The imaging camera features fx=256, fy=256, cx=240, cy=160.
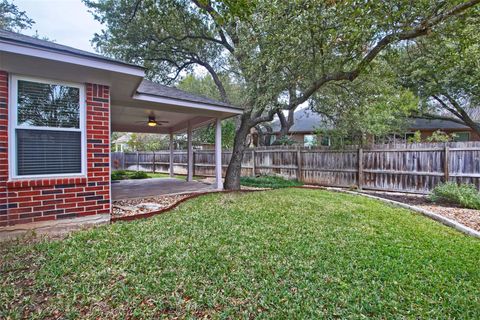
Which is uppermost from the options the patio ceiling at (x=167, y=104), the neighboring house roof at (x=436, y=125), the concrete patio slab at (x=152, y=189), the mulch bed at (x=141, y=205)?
the neighboring house roof at (x=436, y=125)

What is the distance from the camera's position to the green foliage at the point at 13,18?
51.3 ft

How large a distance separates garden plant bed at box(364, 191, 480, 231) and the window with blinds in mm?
7529

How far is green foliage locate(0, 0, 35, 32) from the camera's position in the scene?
15648 millimetres

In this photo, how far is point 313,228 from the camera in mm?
4367

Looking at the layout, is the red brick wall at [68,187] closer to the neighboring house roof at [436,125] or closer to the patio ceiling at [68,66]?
the patio ceiling at [68,66]

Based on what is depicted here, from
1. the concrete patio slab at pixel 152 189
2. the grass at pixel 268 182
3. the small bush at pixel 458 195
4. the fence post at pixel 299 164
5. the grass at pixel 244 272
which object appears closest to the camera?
the grass at pixel 244 272

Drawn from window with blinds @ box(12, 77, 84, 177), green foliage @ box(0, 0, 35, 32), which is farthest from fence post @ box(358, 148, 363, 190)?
green foliage @ box(0, 0, 35, 32)

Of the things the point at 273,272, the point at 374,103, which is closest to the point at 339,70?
the point at 374,103

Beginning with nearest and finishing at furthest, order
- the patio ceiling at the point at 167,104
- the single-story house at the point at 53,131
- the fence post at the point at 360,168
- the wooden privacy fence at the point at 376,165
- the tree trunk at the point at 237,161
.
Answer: the single-story house at the point at 53,131
the patio ceiling at the point at 167,104
the wooden privacy fence at the point at 376,165
the tree trunk at the point at 237,161
the fence post at the point at 360,168

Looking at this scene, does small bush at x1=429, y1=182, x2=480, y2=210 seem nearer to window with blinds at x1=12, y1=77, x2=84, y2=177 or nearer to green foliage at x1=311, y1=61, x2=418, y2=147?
green foliage at x1=311, y1=61, x2=418, y2=147

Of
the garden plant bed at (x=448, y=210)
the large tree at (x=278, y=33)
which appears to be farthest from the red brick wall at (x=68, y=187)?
the garden plant bed at (x=448, y=210)

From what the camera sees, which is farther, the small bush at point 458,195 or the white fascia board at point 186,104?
the small bush at point 458,195

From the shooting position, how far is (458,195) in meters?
6.63

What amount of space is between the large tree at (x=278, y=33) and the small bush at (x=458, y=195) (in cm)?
400
